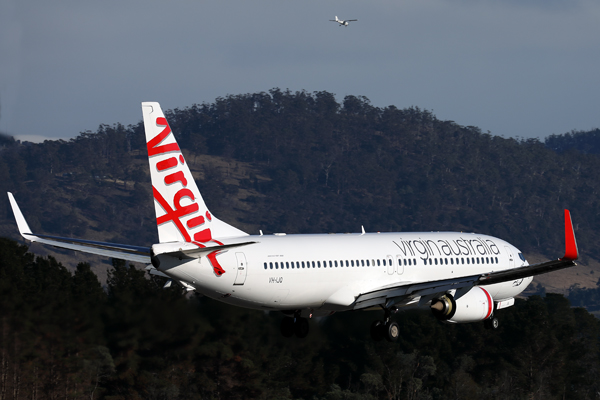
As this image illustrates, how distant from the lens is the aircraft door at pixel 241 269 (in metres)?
33.2

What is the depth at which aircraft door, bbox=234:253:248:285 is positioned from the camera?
3319 centimetres

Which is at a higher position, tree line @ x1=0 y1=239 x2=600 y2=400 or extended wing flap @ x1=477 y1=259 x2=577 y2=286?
extended wing flap @ x1=477 y1=259 x2=577 y2=286

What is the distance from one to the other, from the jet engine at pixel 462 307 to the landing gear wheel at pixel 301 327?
5.90 metres

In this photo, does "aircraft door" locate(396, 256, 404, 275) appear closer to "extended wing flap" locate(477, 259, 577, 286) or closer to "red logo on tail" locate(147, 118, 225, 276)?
"extended wing flap" locate(477, 259, 577, 286)

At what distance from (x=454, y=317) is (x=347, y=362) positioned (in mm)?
66726

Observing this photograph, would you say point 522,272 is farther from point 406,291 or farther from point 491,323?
point 491,323

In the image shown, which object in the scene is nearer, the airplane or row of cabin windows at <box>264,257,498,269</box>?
the airplane

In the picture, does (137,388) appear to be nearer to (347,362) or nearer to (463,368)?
(347,362)

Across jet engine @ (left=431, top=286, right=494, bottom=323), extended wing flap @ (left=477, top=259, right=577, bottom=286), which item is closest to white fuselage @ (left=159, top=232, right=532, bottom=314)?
jet engine @ (left=431, top=286, right=494, bottom=323)

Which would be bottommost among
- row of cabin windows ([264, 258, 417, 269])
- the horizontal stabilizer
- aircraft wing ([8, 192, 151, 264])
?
row of cabin windows ([264, 258, 417, 269])

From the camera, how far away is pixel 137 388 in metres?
82.6

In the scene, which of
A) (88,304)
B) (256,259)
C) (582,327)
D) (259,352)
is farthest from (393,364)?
(256,259)

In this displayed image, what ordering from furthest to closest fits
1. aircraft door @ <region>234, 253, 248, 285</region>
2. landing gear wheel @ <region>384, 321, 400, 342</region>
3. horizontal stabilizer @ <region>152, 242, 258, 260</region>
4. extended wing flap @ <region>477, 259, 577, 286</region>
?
landing gear wheel @ <region>384, 321, 400, 342</region>, aircraft door @ <region>234, 253, 248, 285</region>, extended wing flap @ <region>477, 259, 577, 286</region>, horizontal stabilizer @ <region>152, 242, 258, 260</region>

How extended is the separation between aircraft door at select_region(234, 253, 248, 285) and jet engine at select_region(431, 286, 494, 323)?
10063 mm
